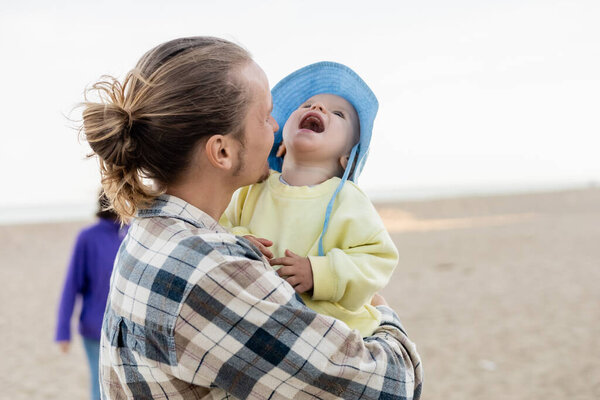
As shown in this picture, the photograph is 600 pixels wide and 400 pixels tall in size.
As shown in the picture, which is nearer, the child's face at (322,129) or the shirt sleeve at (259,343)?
the shirt sleeve at (259,343)

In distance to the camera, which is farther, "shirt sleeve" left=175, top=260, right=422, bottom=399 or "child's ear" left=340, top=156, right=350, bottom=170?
"child's ear" left=340, top=156, right=350, bottom=170

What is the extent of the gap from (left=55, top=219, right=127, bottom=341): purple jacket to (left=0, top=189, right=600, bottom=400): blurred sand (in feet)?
8.45

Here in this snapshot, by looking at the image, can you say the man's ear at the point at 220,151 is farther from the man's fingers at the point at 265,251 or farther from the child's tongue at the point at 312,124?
the child's tongue at the point at 312,124

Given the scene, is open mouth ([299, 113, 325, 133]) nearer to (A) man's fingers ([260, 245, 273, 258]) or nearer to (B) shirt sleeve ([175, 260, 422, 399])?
(A) man's fingers ([260, 245, 273, 258])

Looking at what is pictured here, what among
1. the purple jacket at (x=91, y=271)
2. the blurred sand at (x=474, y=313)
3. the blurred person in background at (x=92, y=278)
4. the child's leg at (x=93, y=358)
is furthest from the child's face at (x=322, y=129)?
the blurred sand at (x=474, y=313)

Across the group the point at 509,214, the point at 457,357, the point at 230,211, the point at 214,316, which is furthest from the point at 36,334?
the point at 509,214

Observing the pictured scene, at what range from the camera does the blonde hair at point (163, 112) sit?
138 centimetres

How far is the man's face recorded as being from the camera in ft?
4.83

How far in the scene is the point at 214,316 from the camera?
1.26 metres

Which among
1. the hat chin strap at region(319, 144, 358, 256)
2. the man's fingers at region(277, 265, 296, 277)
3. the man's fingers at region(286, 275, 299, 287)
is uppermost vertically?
the hat chin strap at region(319, 144, 358, 256)

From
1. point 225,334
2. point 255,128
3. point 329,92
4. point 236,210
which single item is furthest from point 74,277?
point 225,334

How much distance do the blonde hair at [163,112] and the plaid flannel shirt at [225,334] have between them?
158 mm

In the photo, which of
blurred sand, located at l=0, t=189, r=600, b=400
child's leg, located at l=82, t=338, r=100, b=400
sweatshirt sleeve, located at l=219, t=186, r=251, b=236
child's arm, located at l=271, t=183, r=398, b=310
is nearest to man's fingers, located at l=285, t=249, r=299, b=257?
child's arm, located at l=271, t=183, r=398, b=310

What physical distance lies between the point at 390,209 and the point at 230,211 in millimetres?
26288
